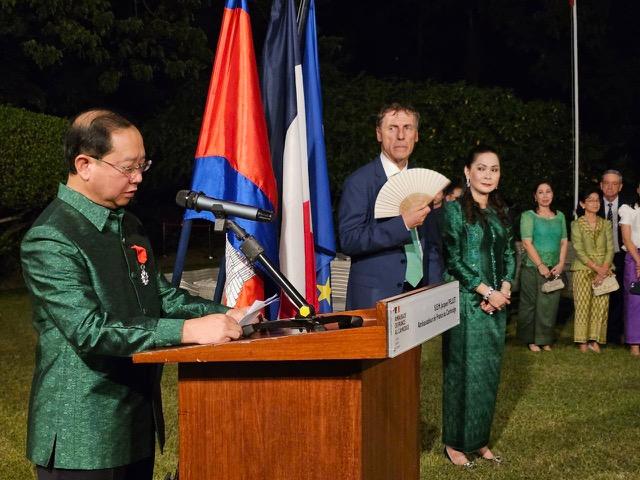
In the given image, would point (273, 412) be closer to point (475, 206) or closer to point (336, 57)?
point (475, 206)

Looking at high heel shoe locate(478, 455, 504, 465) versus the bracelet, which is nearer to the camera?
the bracelet

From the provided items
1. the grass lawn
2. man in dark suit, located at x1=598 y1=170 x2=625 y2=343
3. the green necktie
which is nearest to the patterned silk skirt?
the grass lawn

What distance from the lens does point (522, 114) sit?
17953 mm

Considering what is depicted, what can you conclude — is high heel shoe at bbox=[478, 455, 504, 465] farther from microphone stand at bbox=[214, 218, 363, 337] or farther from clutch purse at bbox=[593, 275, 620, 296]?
clutch purse at bbox=[593, 275, 620, 296]

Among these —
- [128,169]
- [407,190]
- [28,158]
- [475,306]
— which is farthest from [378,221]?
[28,158]

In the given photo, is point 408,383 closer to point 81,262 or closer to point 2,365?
point 81,262

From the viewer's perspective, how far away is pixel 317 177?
610 centimetres

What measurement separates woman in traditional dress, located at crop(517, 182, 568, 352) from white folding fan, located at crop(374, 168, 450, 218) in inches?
227

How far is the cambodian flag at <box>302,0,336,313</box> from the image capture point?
233 inches

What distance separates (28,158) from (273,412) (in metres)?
14.6

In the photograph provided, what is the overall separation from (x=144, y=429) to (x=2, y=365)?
7.13m

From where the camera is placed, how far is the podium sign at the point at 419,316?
2.80 metres

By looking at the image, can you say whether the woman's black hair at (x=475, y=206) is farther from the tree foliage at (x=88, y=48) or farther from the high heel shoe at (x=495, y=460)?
the tree foliage at (x=88, y=48)

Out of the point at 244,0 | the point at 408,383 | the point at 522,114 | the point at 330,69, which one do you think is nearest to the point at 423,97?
the point at 522,114
